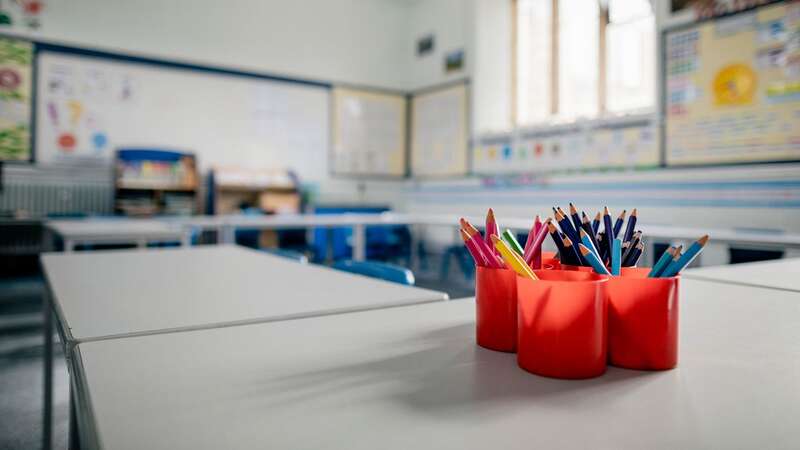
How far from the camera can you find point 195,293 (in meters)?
1.05

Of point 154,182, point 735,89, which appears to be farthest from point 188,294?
point 154,182

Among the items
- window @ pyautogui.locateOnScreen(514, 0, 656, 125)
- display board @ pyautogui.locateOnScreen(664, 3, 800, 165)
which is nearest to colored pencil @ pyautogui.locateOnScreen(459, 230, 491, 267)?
display board @ pyautogui.locateOnScreen(664, 3, 800, 165)

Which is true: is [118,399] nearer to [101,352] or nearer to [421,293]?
[101,352]

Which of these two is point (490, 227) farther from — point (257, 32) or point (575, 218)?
point (257, 32)

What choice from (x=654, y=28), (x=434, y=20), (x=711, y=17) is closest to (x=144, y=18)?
(x=434, y=20)

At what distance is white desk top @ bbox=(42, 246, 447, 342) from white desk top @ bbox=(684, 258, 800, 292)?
0.66 meters

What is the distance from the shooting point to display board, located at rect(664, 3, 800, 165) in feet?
13.2

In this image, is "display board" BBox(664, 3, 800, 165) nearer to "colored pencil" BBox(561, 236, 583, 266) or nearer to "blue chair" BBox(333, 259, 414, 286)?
"blue chair" BBox(333, 259, 414, 286)

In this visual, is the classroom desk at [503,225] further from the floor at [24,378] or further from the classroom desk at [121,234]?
the floor at [24,378]

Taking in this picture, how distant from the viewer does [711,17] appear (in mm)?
4395

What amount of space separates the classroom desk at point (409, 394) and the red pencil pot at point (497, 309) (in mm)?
18

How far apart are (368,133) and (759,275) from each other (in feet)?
20.7

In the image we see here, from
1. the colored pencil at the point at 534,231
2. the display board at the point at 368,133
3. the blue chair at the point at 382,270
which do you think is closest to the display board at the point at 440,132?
the display board at the point at 368,133

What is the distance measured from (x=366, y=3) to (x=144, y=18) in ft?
9.30
